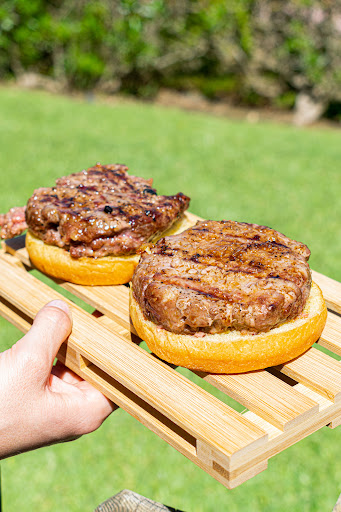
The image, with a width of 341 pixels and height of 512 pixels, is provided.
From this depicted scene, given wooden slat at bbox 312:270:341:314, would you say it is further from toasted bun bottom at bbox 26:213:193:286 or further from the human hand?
the human hand

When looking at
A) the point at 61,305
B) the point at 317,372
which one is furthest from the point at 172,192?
the point at 317,372

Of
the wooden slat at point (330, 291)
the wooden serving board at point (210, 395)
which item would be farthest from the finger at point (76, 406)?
the wooden slat at point (330, 291)

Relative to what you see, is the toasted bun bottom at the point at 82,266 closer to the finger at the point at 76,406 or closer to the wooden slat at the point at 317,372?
the finger at the point at 76,406

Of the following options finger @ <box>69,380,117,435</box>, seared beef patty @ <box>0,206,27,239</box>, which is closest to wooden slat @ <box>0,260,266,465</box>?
finger @ <box>69,380,117,435</box>

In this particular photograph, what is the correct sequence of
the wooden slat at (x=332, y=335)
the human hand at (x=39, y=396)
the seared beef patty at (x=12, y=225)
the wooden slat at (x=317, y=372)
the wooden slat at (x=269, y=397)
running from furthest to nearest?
1. the seared beef patty at (x=12, y=225)
2. the wooden slat at (x=332, y=335)
3. the human hand at (x=39, y=396)
4. the wooden slat at (x=317, y=372)
5. the wooden slat at (x=269, y=397)

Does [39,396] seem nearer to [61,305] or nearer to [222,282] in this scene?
[61,305]

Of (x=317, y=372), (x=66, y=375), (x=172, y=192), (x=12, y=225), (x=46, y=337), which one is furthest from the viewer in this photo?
(x=172, y=192)
